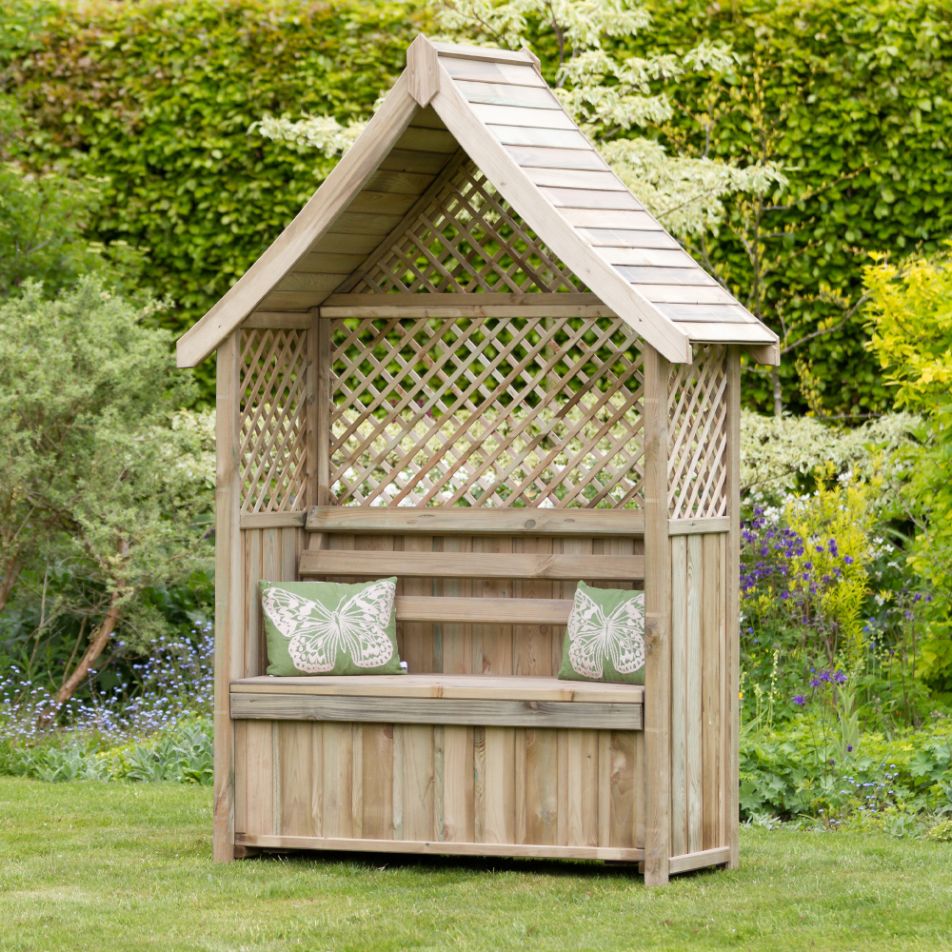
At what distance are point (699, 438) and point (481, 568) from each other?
38.1 inches

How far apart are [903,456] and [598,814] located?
9.53 ft

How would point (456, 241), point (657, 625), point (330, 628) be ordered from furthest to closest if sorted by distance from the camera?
1. point (456, 241)
2. point (330, 628)
3. point (657, 625)

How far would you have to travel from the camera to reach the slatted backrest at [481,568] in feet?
19.6

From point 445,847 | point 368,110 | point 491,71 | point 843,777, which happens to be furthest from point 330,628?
point 368,110

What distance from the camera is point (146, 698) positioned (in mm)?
8422

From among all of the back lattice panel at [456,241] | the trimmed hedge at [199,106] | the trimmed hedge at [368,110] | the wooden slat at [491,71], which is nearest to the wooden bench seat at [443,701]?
the back lattice panel at [456,241]

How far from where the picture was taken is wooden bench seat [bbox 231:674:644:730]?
17.2ft

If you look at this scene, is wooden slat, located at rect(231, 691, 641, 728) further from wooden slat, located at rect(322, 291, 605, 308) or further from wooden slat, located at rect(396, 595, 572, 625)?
wooden slat, located at rect(322, 291, 605, 308)

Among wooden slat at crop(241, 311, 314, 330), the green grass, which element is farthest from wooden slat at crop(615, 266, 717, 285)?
the green grass

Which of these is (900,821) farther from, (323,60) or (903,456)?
(323,60)

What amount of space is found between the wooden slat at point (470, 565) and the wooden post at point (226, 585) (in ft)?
1.87

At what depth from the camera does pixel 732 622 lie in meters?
5.60

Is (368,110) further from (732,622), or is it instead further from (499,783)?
(499,783)

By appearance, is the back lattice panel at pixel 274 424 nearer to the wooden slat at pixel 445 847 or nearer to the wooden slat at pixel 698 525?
the wooden slat at pixel 445 847
